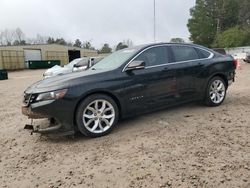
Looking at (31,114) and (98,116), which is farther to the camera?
(98,116)

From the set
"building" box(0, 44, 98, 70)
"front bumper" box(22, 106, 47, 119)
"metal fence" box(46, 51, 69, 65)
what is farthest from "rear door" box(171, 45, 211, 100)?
"metal fence" box(46, 51, 69, 65)

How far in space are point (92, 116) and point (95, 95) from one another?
0.36 m

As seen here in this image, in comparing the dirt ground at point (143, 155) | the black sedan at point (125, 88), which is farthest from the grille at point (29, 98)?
the dirt ground at point (143, 155)

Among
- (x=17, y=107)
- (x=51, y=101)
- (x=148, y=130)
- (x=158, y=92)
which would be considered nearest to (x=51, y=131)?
(x=51, y=101)

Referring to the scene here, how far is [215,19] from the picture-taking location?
69.1m

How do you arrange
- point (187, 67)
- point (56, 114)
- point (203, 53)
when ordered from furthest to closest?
point (203, 53)
point (187, 67)
point (56, 114)

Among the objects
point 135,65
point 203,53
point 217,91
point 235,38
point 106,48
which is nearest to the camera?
point 135,65

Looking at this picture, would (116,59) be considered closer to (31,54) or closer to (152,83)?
(152,83)

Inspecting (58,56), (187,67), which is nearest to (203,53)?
(187,67)

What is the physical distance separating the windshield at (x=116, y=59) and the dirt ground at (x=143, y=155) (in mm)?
1148

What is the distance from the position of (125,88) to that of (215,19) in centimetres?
6843

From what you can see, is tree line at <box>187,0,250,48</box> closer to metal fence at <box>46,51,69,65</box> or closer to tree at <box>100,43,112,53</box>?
metal fence at <box>46,51,69,65</box>

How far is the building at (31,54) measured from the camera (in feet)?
162

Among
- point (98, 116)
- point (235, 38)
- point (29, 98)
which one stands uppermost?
point (235, 38)
